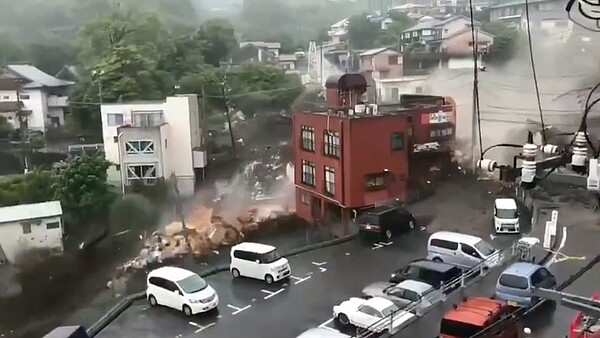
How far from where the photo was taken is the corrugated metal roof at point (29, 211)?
3154 mm

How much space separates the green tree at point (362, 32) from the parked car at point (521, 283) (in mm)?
2297

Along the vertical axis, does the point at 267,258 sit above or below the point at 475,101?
below

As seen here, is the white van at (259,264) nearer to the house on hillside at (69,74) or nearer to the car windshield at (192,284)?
the car windshield at (192,284)

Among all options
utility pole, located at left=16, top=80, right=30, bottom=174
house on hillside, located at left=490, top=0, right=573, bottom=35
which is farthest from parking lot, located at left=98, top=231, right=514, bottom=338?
house on hillside, located at left=490, top=0, right=573, bottom=35

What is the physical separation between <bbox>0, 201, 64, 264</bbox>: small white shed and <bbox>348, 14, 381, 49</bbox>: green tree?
247 centimetres

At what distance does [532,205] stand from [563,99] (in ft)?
4.23

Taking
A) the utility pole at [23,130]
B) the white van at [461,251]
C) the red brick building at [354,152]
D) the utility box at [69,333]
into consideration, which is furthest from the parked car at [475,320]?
the utility pole at [23,130]

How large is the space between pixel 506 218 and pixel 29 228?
2.77m

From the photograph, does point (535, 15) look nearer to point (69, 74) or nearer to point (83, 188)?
point (69, 74)

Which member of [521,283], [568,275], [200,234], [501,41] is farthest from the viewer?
[501,41]

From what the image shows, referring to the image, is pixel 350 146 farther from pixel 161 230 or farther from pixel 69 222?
pixel 69 222

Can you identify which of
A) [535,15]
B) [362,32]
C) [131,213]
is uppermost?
[535,15]

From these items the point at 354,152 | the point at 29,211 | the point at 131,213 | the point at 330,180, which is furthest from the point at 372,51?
the point at 29,211

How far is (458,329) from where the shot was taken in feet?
8.29
